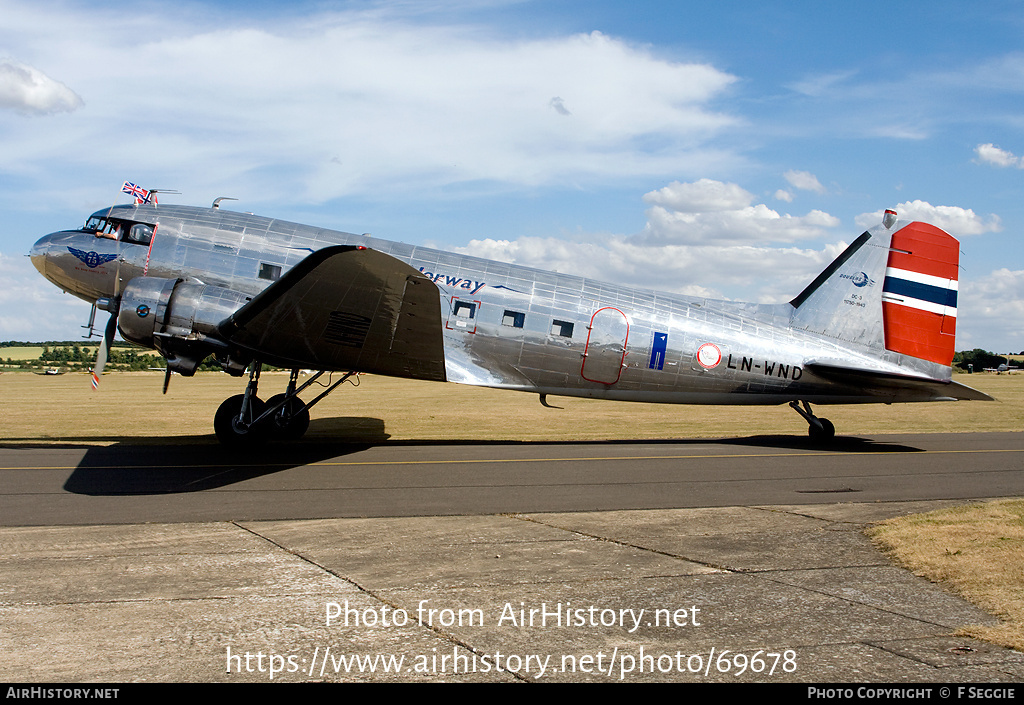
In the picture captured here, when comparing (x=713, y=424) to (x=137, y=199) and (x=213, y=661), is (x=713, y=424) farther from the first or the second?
(x=213, y=661)

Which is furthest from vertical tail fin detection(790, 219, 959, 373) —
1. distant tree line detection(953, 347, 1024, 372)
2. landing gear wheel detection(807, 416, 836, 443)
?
distant tree line detection(953, 347, 1024, 372)

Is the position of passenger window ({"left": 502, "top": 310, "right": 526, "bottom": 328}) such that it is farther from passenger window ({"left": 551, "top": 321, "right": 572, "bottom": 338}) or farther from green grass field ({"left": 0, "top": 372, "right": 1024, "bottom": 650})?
green grass field ({"left": 0, "top": 372, "right": 1024, "bottom": 650})

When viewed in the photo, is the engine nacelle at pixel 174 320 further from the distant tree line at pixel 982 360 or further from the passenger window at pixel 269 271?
the distant tree line at pixel 982 360

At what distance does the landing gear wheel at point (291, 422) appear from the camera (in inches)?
612

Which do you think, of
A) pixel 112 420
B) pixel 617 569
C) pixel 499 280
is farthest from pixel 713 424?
Answer: pixel 112 420

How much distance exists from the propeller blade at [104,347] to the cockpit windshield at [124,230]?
157cm

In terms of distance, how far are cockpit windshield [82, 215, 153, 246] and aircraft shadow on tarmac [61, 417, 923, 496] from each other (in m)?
4.11

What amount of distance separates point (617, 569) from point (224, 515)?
194 inches

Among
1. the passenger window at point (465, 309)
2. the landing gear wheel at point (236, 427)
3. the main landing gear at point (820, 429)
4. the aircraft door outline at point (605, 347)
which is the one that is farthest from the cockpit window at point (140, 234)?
the main landing gear at point (820, 429)

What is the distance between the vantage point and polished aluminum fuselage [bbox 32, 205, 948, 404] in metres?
14.0

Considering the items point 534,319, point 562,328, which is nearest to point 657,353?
point 562,328

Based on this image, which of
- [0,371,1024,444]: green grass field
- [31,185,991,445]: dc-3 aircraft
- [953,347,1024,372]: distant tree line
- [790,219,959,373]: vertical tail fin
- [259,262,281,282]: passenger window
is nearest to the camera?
[31,185,991,445]: dc-3 aircraft

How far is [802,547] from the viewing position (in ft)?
23.6

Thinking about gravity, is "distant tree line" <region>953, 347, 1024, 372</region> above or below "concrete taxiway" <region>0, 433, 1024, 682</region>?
above
